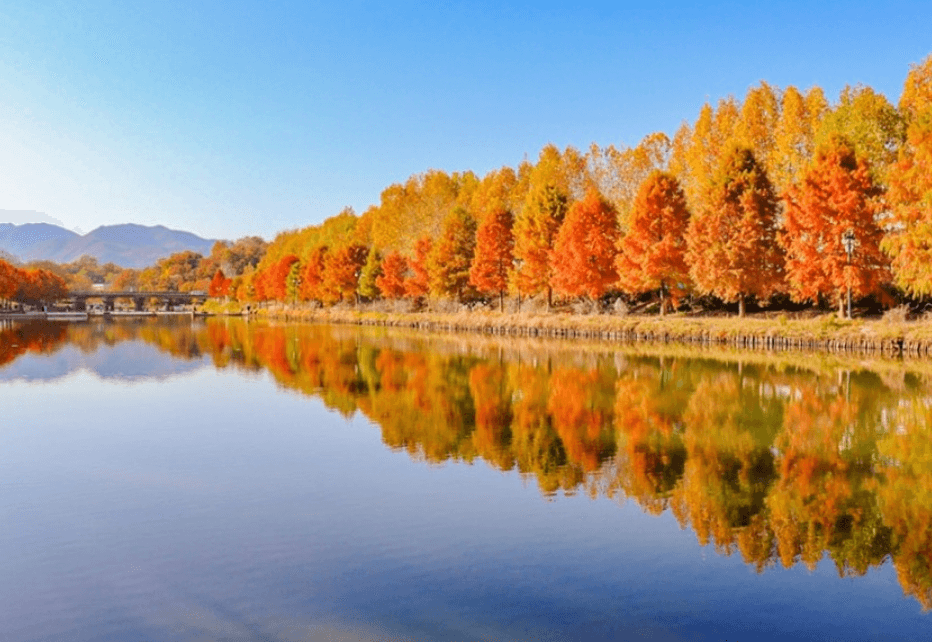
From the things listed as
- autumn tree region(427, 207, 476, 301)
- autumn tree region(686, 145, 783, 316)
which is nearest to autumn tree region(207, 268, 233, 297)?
autumn tree region(427, 207, 476, 301)

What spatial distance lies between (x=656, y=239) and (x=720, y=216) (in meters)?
4.91

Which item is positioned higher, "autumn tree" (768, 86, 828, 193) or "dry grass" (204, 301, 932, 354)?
"autumn tree" (768, 86, 828, 193)

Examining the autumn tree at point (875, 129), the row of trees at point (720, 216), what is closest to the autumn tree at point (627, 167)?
the row of trees at point (720, 216)

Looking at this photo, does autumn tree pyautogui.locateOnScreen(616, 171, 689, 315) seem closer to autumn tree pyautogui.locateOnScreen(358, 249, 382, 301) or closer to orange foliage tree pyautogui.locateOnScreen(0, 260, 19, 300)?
autumn tree pyautogui.locateOnScreen(358, 249, 382, 301)

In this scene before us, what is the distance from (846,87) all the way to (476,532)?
5039cm

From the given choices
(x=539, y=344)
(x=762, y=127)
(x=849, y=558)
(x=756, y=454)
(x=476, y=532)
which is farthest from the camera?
(x=762, y=127)

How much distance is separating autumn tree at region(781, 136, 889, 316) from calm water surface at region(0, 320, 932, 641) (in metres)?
15.4

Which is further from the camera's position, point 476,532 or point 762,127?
point 762,127

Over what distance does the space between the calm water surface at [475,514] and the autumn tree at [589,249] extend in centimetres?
2773

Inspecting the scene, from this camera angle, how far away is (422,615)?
8.81m

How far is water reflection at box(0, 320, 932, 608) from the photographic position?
11820 millimetres

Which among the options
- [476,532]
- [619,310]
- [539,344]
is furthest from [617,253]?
[476,532]

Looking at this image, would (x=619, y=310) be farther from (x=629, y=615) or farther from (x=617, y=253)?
(x=629, y=615)

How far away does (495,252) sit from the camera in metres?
66.3
